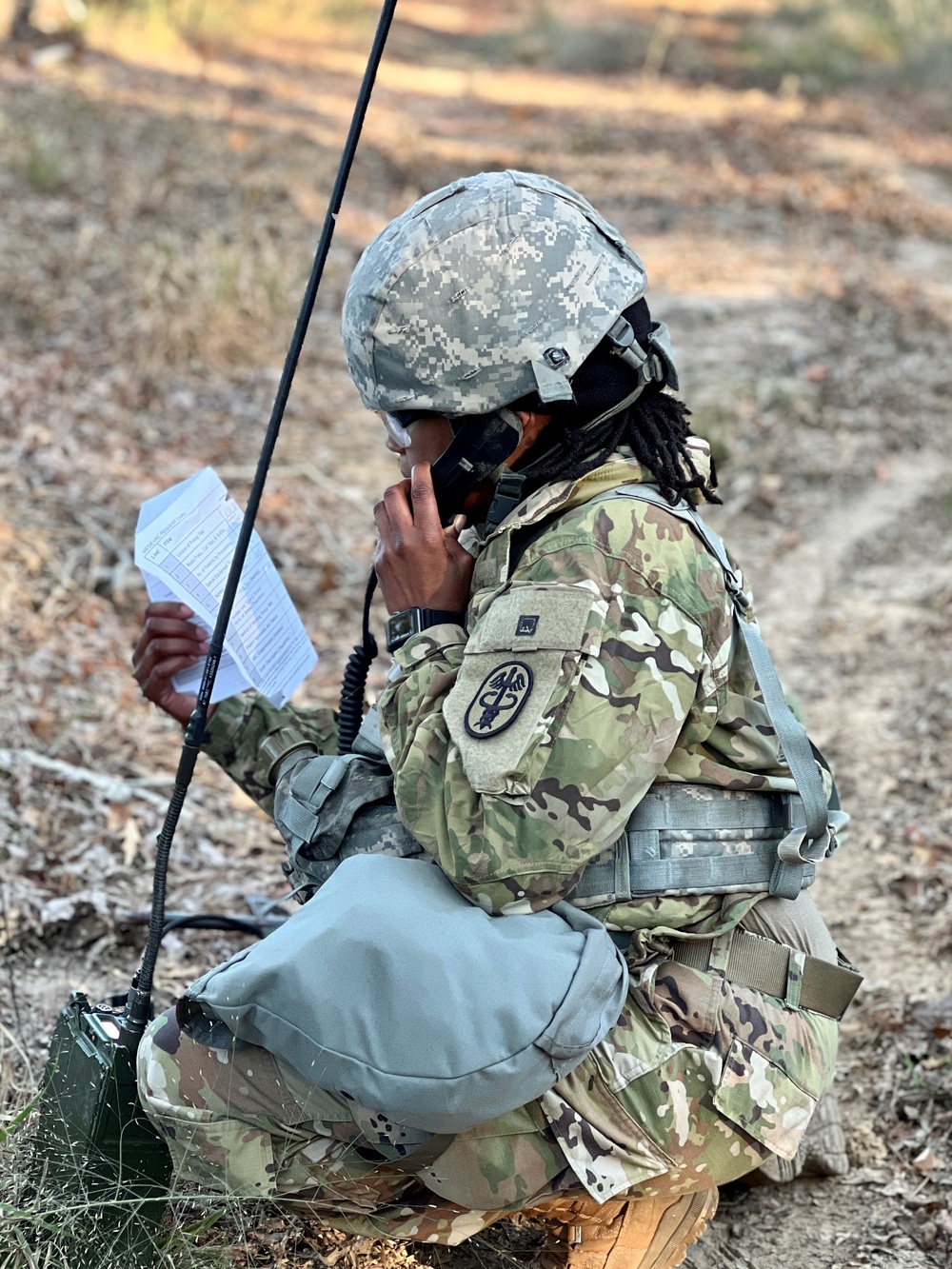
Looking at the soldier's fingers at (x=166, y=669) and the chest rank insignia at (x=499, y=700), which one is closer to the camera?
the chest rank insignia at (x=499, y=700)

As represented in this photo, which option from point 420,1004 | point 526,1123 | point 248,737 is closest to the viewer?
point 420,1004

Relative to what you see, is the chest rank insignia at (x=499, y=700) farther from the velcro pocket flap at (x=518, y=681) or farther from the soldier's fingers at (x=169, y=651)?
the soldier's fingers at (x=169, y=651)

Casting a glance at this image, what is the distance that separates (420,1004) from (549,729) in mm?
441

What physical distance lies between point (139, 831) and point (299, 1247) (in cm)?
165

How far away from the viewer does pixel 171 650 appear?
8.96ft

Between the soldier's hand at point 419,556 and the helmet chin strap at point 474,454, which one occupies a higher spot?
the helmet chin strap at point 474,454

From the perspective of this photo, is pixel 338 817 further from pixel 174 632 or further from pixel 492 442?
pixel 492 442

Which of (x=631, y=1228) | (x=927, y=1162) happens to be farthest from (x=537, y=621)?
(x=927, y=1162)

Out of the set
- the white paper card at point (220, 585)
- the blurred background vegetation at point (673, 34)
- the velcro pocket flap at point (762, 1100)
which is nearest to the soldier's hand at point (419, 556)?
the white paper card at point (220, 585)

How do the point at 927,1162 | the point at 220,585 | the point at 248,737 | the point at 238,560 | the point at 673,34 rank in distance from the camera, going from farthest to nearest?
the point at 673,34
the point at 927,1162
the point at 248,737
the point at 220,585
the point at 238,560

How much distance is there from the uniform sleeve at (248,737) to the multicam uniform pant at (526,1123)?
65 centimetres

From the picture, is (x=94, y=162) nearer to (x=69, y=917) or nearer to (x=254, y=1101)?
(x=69, y=917)

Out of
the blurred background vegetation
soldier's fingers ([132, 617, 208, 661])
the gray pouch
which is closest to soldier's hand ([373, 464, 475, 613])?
the gray pouch

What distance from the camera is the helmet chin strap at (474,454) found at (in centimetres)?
230
